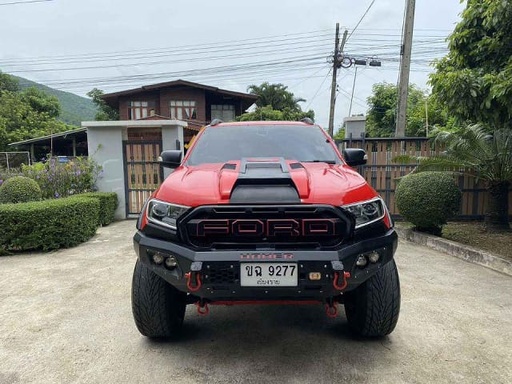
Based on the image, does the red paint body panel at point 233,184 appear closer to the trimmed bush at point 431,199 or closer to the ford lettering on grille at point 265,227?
the ford lettering on grille at point 265,227

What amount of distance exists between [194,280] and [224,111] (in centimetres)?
2572

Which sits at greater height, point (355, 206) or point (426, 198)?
point (355, 206)

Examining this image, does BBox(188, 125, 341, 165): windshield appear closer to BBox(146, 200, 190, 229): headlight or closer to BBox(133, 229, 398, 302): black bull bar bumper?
BBox(146, 200, 190, 229): headlight

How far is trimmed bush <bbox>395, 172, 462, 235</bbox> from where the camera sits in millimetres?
6262

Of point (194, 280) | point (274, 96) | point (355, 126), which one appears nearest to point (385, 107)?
point (274, 96)

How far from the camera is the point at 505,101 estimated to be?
5.09 m

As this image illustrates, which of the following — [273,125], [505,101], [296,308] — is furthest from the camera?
[505,101]

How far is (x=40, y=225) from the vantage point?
5.81 metres

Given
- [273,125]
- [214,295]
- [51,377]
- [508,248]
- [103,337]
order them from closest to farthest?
[214,295] → [51,377] → [103,337] → [273,125] → [508,248]

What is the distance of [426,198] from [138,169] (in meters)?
6.15

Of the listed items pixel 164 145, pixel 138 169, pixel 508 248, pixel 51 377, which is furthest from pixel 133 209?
pixel 508 248

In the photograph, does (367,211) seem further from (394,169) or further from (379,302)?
(394,169)

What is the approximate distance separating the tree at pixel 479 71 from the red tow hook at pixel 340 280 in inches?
165

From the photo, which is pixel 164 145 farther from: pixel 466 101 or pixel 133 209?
pixel 466 101
